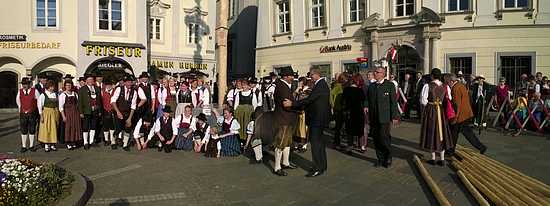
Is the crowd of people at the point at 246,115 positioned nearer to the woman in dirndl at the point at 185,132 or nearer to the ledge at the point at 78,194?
the woman in dirndl at the point at 185,132

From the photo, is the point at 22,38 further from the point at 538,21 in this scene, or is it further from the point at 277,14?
the point at 538,21

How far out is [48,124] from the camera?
1086 cm

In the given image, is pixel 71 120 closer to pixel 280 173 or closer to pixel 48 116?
pixel 48 116

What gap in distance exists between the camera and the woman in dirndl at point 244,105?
10273mm

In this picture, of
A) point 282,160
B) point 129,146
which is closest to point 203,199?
point 282,160

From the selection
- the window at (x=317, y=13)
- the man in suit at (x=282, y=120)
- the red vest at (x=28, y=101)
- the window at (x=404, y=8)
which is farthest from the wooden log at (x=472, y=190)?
the window at (x=317, y=13)

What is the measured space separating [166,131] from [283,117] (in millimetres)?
3894

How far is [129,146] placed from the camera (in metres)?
11.5

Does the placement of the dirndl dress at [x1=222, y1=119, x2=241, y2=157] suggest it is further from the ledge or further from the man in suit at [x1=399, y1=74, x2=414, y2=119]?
the man in suit at [x1=399, y1=74, x2=414, y2=119]

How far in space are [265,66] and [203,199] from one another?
1065 inches

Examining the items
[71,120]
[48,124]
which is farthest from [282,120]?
[48,124]

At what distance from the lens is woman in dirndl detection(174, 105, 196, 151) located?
A: 10.9 meters

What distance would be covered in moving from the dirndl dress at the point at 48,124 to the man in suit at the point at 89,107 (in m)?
0.59

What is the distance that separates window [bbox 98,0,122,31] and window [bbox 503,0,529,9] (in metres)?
20.8
